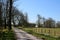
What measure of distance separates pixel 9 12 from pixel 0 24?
88.0ft

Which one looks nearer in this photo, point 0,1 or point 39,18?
point 0,1

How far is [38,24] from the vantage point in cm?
12662

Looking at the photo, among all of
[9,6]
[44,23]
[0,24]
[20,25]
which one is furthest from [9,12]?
[44,23]

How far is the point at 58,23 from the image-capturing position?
126m

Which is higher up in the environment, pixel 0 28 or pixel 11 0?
pixel 11 0

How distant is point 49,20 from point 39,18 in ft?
30.3

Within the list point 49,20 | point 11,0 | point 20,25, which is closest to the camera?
point 11,0

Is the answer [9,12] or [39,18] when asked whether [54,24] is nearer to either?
[39,18]

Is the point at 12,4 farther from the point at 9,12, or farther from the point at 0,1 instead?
the point at 0,1

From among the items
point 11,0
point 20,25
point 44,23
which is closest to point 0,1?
point 11,0

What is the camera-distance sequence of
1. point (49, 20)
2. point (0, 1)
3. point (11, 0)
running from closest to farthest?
1. point (0, 1)
2. point (11, 0)
3. point (49, 20)

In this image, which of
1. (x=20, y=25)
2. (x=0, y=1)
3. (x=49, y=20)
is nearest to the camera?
(x=0, y=1)

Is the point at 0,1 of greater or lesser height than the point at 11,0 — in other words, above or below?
below

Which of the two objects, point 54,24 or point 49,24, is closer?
point 49,24
